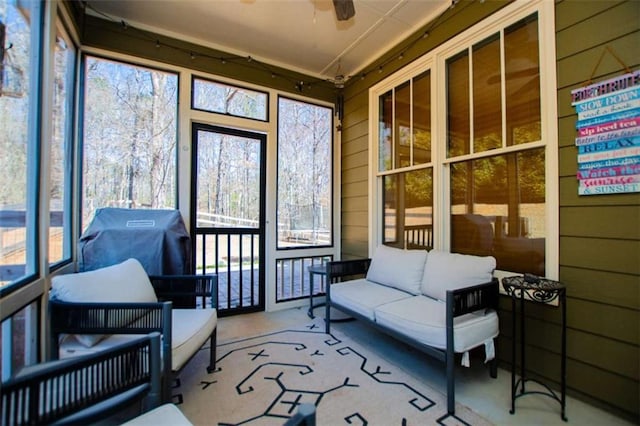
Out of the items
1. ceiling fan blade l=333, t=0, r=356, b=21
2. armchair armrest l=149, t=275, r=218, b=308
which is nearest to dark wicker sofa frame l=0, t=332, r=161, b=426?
armchair armrest l=149, t=275, r=218, b=308

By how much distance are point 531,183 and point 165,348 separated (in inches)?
103

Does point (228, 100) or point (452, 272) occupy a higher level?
point (228, 100)

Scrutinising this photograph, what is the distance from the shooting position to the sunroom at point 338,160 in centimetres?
171

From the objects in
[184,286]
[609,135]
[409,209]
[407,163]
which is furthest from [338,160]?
[609,135]

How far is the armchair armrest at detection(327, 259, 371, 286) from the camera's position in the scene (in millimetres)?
3086

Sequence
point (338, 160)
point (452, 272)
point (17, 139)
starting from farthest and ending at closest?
point (338, 160) → point (452, 272) → point (17, 139)

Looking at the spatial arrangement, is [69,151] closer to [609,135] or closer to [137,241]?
[137,241]

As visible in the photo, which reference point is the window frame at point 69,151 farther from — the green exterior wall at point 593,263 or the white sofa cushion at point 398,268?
the green exterior wall at point 593,263

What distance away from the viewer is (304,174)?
12.9 ft

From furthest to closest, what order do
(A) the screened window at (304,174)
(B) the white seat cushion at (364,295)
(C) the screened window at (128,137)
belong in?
(A) the screened window at (304,174), (C) the screened window at (128,137), (B) the white seat cushion at (364,295)

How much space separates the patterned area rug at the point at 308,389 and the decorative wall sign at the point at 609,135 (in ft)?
5.26

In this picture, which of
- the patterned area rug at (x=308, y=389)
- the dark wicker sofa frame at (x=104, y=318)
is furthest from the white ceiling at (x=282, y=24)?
the patterned area rug at (x=308, y=389)

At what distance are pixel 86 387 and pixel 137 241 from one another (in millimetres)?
1680

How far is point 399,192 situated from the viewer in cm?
330
